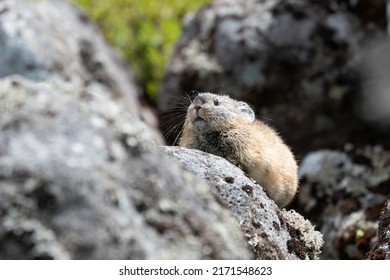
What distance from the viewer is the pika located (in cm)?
748

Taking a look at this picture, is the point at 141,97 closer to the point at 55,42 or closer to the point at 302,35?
the point at 55,42

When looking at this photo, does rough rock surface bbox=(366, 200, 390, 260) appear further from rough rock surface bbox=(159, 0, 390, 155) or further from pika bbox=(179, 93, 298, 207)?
rough rock surface bbox=(159, 0, 390, 155)

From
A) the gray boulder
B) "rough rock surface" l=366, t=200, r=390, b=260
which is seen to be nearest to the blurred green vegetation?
"rough rock surface" l=366, t=200, r=390, b=260

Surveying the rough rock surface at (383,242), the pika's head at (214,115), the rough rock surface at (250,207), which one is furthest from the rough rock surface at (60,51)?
the rough rock surface at (250,207)

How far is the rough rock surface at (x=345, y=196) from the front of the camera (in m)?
9.80

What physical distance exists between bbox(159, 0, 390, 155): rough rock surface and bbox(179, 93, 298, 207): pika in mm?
5139

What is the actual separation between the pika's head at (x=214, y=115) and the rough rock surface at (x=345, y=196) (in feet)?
7.75

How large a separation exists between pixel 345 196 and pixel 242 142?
A: 10.9 ft

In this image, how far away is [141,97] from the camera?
51.4 feet

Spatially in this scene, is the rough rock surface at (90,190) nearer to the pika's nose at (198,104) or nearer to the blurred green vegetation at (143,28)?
the pika's nose at (198,104)

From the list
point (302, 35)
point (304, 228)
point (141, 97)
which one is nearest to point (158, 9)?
point (141, 97)

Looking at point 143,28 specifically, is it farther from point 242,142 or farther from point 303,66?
point 242,142

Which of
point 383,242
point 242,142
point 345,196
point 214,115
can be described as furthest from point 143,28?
point 383,242

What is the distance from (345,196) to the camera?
1066cm
